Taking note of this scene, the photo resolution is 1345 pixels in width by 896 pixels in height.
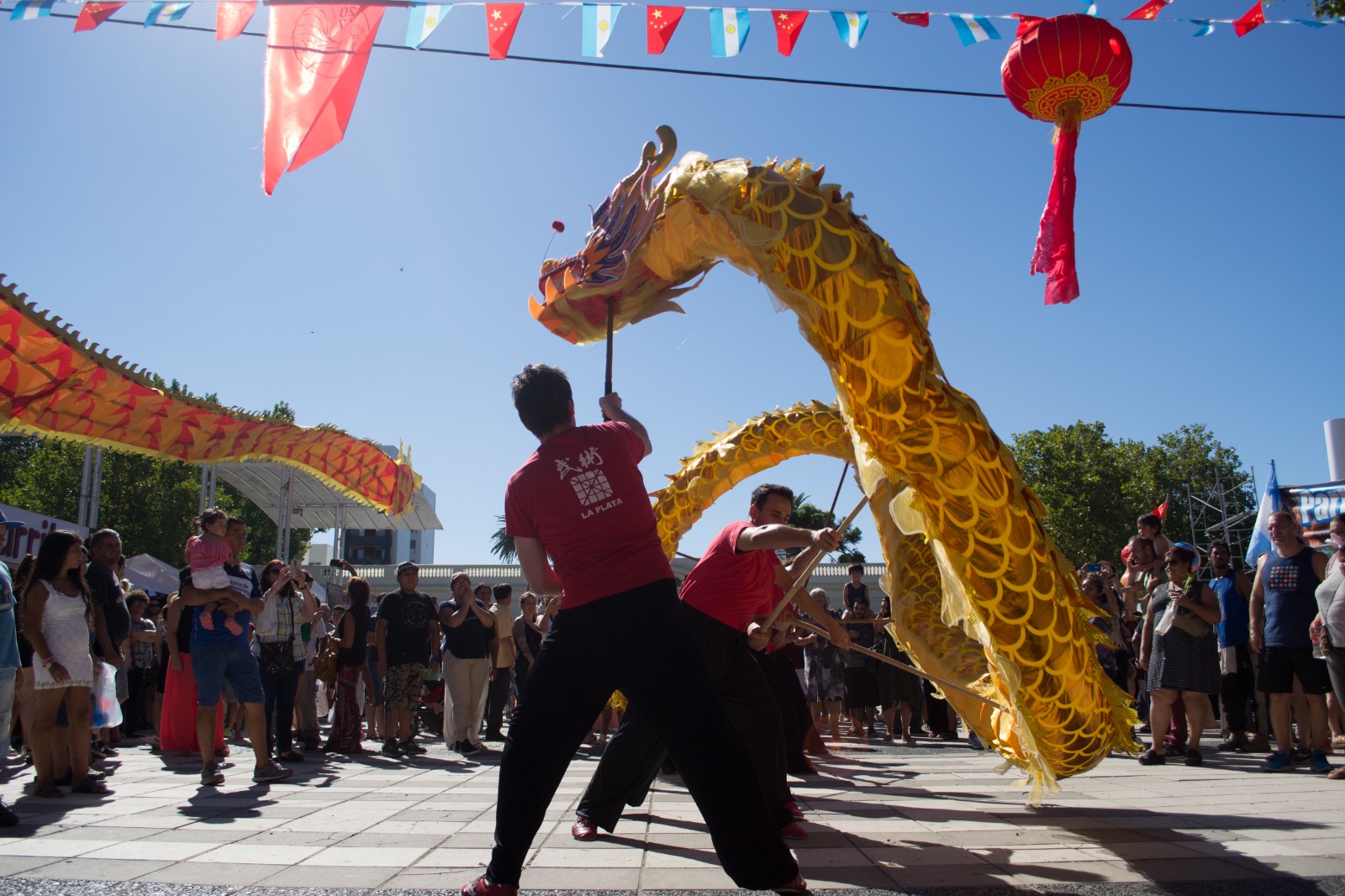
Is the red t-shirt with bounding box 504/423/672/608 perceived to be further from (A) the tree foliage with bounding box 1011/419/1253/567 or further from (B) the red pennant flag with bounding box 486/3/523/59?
(A) the tree foliage with bounding box 1011/419/1253/567

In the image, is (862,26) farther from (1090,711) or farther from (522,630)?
(522,630)

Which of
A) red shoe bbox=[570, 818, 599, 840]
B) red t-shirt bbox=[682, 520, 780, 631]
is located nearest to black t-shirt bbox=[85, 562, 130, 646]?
red shoe bbox=[570, 818, 599, 840]

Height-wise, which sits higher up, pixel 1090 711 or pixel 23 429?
pixel 23 429

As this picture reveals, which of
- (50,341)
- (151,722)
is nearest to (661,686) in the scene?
(50,341)

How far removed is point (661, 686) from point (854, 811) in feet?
8.15

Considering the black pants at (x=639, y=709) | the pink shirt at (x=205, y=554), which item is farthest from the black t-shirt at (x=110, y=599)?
the black pants at (x=639, y=709)

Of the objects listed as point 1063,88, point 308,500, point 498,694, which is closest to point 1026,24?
point 1063,88

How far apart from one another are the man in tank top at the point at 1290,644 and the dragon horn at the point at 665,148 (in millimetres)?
4399

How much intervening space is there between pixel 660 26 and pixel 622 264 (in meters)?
1.60

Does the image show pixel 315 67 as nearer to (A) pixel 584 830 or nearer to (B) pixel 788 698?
(A) pixel 584 830

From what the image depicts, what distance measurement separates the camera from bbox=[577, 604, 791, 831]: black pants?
3732mm

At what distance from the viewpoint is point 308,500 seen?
715 inches

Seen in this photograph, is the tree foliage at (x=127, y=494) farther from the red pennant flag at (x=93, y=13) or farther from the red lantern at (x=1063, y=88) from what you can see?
the red lantern at (x=1063, y=88)

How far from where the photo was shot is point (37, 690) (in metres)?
4.83
